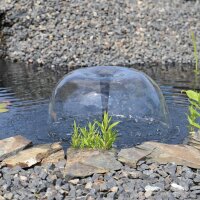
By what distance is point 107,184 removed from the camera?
4668 mm

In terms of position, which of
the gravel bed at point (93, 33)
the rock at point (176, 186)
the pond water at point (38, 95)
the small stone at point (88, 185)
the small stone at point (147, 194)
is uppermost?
the gravel bed at point (93, 33)

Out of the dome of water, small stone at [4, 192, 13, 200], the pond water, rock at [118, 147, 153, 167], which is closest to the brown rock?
rock at [118, 147, 153, 167]

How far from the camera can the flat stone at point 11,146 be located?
5371mm

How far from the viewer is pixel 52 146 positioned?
18.2ft

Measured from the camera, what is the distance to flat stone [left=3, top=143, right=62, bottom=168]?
512 centimetres

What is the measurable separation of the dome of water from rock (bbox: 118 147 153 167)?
1517mm

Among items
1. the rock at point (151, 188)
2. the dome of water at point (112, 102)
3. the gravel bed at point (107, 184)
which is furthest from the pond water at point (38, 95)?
the rock at point (151, 188)

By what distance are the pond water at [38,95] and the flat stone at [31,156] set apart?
1005mm

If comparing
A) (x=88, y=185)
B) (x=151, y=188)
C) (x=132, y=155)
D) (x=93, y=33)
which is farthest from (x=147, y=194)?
(x=93, y=33)

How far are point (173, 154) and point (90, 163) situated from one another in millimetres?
945

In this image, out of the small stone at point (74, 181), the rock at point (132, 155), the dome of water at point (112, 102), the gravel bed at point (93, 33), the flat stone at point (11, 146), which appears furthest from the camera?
the gravel bed at point (93, 33)

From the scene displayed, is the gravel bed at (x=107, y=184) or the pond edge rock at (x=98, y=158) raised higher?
the pond edge rock at (x=98, y=158)

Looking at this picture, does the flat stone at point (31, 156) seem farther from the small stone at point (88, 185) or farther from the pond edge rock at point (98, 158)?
the small stone at point (88, 185)

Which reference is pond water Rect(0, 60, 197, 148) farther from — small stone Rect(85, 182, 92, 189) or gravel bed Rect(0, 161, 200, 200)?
small stone Rect(85, 182, 92, 189)
